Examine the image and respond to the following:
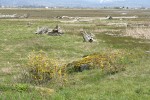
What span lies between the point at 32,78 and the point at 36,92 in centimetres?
398

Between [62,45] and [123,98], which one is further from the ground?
[123,98]

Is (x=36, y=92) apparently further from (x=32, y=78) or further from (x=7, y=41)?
(x=7, y=41)

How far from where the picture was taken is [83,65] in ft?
74.1

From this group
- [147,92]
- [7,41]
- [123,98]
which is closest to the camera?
[123,98]

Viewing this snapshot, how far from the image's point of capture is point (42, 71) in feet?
58.3

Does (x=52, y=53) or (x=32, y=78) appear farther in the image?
(x=52, y=53)

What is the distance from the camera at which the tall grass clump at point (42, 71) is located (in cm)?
1767

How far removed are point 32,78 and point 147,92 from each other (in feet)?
19.6

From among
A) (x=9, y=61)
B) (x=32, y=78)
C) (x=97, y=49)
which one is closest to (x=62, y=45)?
(x=97, y=49)

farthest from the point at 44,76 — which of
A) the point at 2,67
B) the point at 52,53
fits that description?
the point at 52,53

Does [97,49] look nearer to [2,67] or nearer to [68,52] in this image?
[68,52]

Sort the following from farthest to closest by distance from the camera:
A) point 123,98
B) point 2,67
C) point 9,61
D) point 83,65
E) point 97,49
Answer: point 97,49
point 9,61
point 2,67
point 83,65
point 123,98

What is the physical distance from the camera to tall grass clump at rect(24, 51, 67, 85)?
17672 mm

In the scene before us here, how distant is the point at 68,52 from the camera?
112ft
